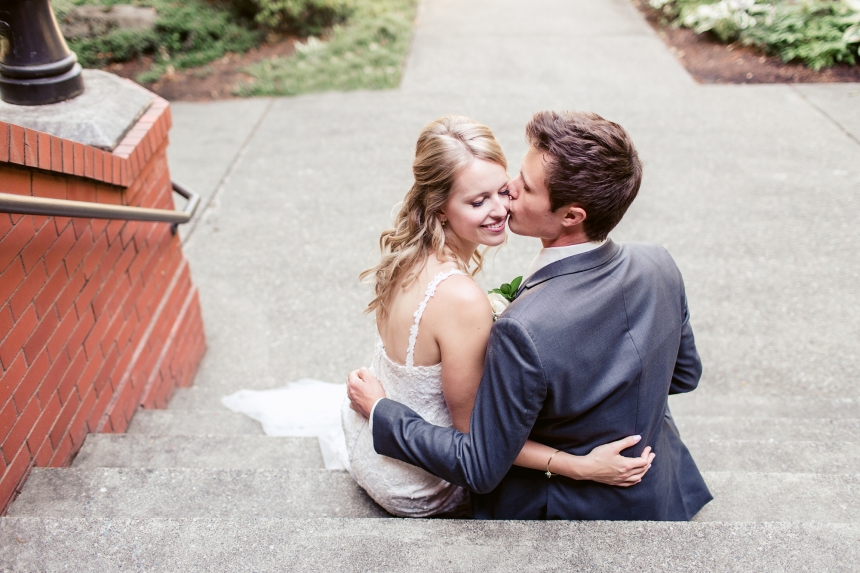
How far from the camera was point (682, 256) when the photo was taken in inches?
204

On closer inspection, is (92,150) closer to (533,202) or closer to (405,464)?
(405,464)

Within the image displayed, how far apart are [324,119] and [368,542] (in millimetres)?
6072

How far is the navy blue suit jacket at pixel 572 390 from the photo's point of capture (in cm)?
190

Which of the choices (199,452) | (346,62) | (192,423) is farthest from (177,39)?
(199,452)

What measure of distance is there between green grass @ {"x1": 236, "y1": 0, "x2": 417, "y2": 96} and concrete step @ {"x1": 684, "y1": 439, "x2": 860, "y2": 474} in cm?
607

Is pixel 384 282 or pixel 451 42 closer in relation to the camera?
pixel 384 282

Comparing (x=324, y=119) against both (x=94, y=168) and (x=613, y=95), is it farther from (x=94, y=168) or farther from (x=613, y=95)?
(x=94, y=168)

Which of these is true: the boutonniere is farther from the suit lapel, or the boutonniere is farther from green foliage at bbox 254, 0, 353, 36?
green foliage at bbox 254, 0, 353, 36

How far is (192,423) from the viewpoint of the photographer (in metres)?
3.32

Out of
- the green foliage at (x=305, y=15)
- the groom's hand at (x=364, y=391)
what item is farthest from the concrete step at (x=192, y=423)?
the green foliage at (x=305, y=15)

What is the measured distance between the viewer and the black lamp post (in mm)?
2750

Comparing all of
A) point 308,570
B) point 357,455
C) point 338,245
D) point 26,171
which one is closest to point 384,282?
point 357,455

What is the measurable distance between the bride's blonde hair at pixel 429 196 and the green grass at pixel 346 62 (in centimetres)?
617

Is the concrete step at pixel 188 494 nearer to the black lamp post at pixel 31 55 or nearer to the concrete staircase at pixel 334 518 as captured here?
the concrete staircase at pixel 334 518
